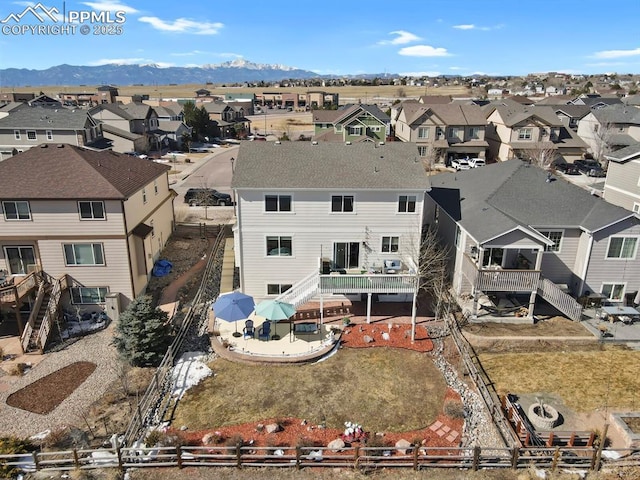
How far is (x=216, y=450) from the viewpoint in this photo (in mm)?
16656

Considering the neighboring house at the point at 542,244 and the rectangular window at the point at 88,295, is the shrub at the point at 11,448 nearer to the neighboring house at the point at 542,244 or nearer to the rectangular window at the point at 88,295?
the rectangular window at the point at 88,295

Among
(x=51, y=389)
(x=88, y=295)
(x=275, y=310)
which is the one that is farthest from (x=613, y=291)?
(x=88, y=295)

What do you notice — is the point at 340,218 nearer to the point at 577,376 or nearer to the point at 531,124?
the point at 577,376

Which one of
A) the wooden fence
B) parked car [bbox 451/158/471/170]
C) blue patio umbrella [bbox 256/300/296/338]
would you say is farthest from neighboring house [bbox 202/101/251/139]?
the wooden fence

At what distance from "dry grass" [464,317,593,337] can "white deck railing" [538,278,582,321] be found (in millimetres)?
705

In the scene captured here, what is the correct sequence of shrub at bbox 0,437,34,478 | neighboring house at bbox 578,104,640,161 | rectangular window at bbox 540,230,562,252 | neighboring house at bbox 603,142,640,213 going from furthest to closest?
1. neighboring house at bbox 578,104,640,161
2. neighboring house at bbox 603,142,640,213
3. rectangular window at bbox 540,230,562,252
4. shrub at bbox 0,437,34,478

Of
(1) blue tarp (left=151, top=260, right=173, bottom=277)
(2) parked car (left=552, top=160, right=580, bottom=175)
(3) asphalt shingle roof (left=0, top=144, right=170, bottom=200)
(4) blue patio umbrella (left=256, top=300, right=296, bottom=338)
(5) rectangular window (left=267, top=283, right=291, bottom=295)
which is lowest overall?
(1) blue tarp (left=151, top=260, right=173, bottom=277)

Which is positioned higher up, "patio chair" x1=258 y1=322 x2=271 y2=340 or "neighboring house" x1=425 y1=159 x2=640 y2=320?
"neighboring house" x1=425 y1=159 x2=640 y2=320

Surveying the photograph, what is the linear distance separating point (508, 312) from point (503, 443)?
11.0 m

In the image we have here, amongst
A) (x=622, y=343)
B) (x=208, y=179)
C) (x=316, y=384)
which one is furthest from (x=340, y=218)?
(x=208, y=179)

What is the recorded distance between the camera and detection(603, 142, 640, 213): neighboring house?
33562 mm

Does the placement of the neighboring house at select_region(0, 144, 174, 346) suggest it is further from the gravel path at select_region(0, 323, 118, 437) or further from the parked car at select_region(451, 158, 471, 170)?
the parked car at select_region(451, 158, 471, 170)

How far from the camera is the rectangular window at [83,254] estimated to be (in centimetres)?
2628

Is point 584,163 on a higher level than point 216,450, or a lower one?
higher
